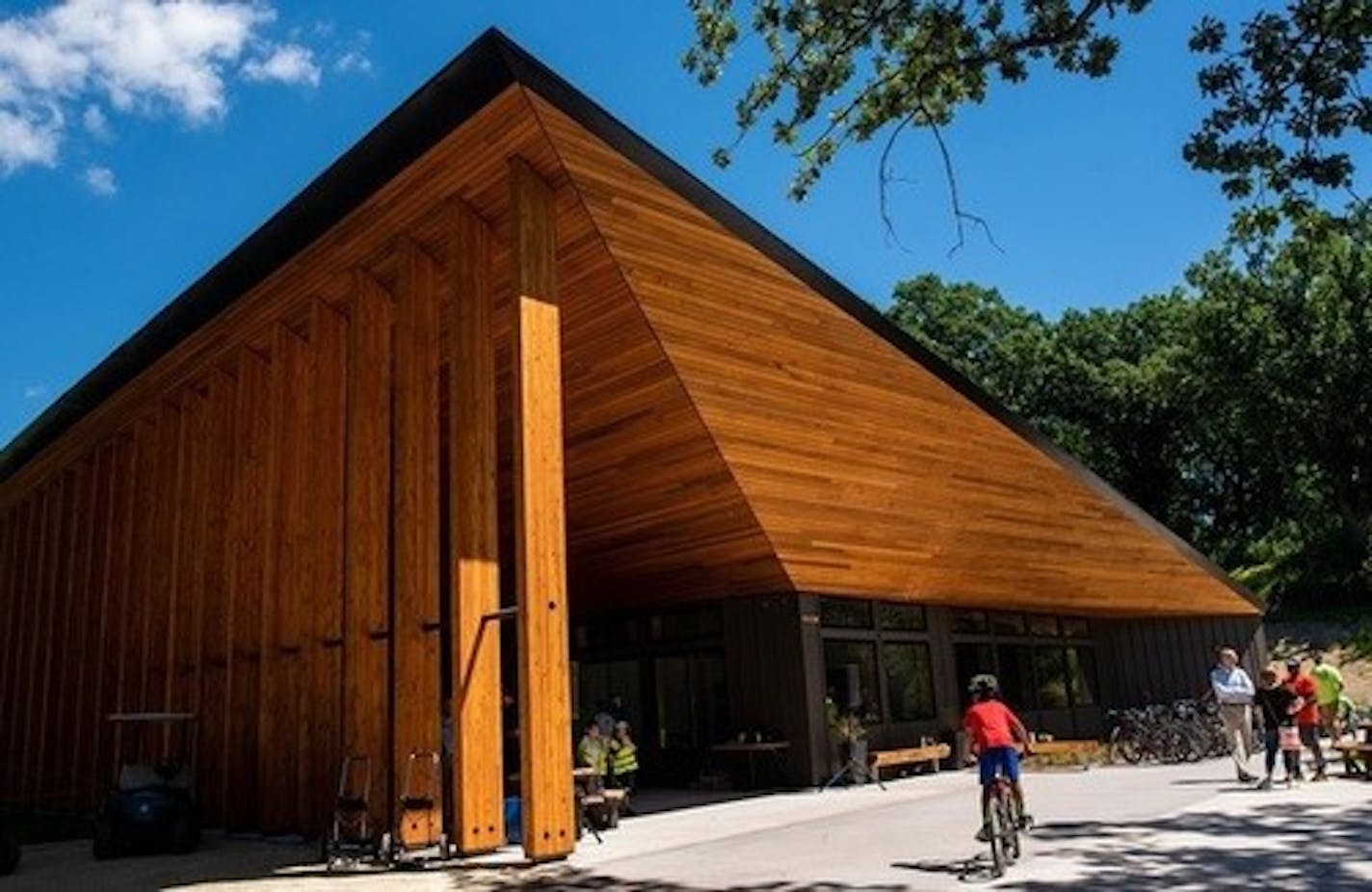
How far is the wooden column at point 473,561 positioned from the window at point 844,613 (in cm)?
639

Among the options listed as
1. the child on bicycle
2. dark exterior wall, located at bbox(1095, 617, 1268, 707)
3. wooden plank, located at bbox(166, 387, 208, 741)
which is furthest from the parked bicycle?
wooden plank, located at bbox(166, 387, 208, 741)

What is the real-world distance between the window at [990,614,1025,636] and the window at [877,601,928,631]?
2.13m

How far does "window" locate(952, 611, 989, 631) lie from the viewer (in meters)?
17.0

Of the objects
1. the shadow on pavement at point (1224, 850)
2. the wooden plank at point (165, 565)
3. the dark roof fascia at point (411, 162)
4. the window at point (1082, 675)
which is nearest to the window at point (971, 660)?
the window at point (1082, 675)

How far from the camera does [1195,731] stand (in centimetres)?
1553

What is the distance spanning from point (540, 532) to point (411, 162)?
337cm

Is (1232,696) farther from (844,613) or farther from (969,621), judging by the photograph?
(969,621)

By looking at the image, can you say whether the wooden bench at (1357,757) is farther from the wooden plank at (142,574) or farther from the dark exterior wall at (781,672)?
the wooden plank at (142,574)

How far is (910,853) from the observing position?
7.83 m

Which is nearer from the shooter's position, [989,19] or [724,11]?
[989,19]

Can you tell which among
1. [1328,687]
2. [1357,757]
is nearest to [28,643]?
[1357,757]

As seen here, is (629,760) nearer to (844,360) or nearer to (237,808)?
(237,808)

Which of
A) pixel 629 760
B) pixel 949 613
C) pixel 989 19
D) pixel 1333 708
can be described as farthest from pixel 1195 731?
pixel 989 19

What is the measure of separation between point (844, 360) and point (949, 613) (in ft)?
23.1
